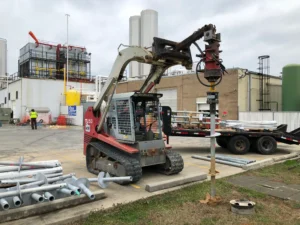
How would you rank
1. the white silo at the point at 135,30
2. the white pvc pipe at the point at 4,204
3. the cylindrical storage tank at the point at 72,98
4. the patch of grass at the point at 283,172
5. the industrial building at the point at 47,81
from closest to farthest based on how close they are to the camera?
the white pvc pipe at the point at 4,204, the patch of grass at the point at 283,172, the white silo at the point at 135,30, the industrial building at the point at 47,81, the cylindrical storage tank at the point at 72,98

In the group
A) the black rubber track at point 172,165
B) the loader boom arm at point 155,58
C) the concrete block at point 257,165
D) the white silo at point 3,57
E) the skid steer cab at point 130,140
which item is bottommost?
the concrete block at point 257,165

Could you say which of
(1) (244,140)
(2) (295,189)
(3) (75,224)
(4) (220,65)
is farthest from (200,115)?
(3) (75,224)

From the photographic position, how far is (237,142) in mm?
11805

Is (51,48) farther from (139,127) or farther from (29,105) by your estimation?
(139,127)

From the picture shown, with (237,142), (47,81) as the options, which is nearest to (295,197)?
(237,142)

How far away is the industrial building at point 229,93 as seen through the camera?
2112 cm

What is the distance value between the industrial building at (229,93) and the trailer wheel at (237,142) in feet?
29.4

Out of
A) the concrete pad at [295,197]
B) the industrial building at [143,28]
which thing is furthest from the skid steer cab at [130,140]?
the industrial building at [143,28]

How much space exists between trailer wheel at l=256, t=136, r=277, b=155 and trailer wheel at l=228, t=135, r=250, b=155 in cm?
45

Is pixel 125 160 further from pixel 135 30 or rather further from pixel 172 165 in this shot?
pixel 135 30

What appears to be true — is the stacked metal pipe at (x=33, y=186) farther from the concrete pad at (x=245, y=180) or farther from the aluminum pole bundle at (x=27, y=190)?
the concrete pad at (x=245, y=180)

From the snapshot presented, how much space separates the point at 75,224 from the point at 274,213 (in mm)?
3459

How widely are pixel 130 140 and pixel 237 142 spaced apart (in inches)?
247

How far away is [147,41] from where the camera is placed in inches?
857
